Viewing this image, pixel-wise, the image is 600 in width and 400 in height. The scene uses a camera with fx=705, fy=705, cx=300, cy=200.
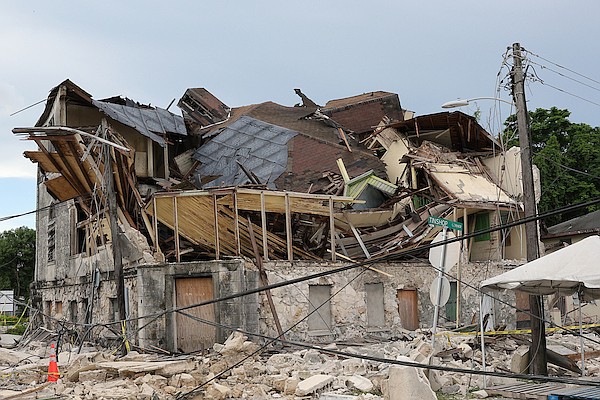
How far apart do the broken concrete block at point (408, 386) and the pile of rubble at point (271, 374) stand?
16 mm

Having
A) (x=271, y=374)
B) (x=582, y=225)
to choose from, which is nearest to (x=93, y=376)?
(x=271, y=374)

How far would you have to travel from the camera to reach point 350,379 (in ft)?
45.4

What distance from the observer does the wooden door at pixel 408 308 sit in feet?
78.2

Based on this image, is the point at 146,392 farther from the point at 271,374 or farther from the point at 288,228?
the point at 288,228

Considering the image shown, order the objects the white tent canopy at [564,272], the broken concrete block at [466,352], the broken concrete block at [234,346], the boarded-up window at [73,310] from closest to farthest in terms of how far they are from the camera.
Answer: the white tent canopy at [564,272]
the broken concrete block at [466,352]
the broken concrete block at [234,346]
the boarded-up window at [73,310]

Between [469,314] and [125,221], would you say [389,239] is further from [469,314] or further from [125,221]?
[125,221]

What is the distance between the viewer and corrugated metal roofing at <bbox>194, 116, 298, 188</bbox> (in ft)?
85.9

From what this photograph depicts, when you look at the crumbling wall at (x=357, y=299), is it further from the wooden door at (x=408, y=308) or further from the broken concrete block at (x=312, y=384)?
the broken concrete block at (x=312, y=384)

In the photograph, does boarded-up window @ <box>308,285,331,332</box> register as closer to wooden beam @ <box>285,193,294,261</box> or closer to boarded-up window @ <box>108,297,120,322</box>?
wooden beam @ <box>285,193,294,261</box>

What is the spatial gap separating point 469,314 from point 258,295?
829 cm

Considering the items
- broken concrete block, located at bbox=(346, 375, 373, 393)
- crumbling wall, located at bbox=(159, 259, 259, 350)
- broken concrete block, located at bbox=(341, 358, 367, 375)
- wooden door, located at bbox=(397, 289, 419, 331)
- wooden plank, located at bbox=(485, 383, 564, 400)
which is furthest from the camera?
wooden door, located at bbox=(397, 289, 419, 331)

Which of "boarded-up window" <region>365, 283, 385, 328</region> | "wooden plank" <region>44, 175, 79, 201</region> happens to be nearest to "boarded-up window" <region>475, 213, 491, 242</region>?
"boarded-up window" <region>365, 283, 385, 328</region>

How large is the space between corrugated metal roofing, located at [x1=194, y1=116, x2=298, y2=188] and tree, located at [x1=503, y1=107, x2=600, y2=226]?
16.9 meters

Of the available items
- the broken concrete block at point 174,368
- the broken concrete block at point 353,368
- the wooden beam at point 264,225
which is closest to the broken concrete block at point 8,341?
the wooden beam at point 264,225
